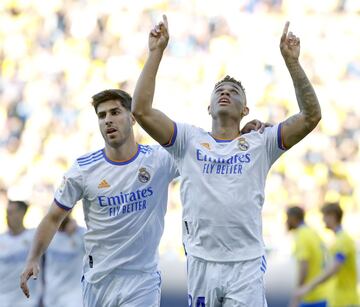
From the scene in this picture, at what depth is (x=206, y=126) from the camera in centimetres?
1554

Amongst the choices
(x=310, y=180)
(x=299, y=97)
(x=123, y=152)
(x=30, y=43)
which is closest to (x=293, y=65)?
(x=299, y=97)

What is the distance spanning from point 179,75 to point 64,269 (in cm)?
618

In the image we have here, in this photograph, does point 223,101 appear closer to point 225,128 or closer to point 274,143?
point 225,128

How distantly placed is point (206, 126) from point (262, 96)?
1.06 meters

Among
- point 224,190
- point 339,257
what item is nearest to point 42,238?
point 224,190

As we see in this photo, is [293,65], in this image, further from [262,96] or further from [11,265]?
[262,96]

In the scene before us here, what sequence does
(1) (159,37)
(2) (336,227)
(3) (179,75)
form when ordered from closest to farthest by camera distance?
1. (1) (159,37)
2. (2) (336,227)
3. (3) (179,75)

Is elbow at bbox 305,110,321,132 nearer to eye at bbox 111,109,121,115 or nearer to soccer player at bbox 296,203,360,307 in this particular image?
eye at bbox 111,109,121,115

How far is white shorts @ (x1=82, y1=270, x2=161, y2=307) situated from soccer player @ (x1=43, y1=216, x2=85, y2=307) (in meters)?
3.93

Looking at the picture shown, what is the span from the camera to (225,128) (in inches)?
241

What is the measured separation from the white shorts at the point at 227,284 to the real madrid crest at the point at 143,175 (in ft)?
3.15

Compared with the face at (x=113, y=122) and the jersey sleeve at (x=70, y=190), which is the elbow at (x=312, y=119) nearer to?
the face at (x=113, y=122)

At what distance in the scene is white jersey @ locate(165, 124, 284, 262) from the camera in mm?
5887

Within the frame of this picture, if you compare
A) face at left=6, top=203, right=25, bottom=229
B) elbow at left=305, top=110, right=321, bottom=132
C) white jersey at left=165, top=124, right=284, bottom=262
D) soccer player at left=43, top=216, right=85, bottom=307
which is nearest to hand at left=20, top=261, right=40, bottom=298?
white jersey at left=165, top=124, right=284, bottom=262
